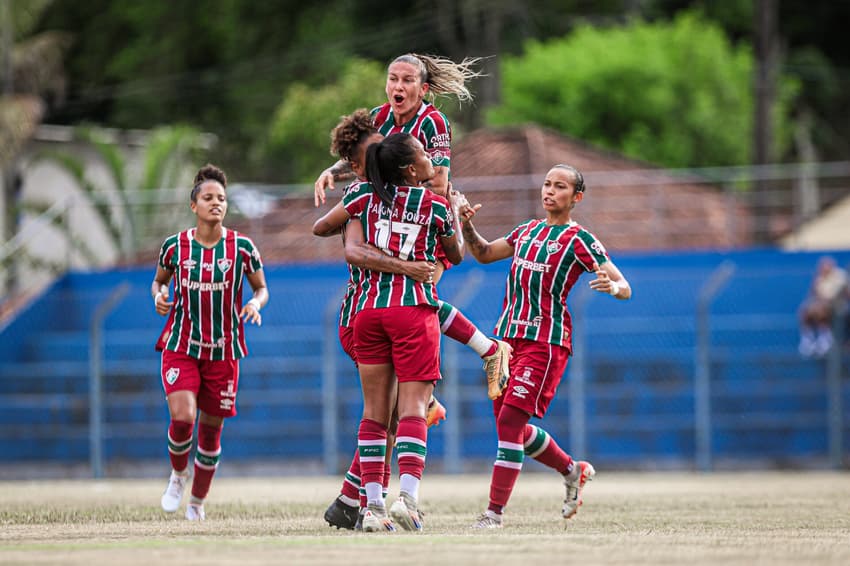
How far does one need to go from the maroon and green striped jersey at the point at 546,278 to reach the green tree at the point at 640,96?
25.5m

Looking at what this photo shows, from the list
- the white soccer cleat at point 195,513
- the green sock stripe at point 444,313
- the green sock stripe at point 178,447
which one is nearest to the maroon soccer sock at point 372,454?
the green sock stripe at point 444,313

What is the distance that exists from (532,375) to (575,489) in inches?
33.5

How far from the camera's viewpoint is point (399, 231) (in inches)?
332

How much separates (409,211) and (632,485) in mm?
8065

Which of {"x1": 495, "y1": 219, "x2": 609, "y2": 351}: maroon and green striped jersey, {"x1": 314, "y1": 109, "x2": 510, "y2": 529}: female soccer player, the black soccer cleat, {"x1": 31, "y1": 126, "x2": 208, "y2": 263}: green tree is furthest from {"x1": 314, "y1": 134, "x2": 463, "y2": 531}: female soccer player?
{"x1": 31, "y1": 126, "x2": 208, "y2": 263}: green tree

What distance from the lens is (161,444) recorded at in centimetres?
2155

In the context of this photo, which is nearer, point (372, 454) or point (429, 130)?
point (372, 454)

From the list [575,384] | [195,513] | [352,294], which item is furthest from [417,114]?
[575,384]

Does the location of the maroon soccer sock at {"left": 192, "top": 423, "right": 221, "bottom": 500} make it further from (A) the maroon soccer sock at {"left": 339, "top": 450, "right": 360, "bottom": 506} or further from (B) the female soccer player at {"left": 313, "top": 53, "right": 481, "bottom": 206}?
(B) the female soccer player at {"left": 313, "top": 53, "right": 481, "bottom": 206}

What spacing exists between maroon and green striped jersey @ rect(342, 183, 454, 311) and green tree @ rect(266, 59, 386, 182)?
25.6m

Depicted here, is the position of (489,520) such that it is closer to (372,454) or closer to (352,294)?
(372,454)

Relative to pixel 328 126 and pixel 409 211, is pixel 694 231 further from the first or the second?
pixel 409 211

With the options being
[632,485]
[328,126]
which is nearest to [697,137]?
[328,126]

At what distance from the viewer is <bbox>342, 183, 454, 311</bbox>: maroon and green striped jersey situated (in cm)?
843
